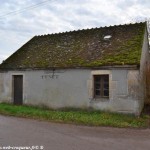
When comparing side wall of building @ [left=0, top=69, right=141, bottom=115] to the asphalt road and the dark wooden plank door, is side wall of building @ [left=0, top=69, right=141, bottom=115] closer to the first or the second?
the dark wooden plank door

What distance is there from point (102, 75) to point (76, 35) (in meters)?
5.51

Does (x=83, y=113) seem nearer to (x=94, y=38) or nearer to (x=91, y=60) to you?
(x=91, y=60)

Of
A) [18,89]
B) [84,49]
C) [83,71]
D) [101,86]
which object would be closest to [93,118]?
[101,86]

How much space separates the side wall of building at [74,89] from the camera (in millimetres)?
15164

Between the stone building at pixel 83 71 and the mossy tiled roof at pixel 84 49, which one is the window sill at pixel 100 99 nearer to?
the stone building at pixel 83 71

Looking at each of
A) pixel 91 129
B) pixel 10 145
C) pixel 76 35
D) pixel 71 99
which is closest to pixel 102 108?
pixel 71 99

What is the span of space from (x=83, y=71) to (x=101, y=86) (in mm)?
1346

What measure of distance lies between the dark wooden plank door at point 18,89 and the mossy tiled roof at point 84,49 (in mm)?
823

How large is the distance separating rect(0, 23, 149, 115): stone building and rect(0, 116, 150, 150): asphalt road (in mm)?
3926

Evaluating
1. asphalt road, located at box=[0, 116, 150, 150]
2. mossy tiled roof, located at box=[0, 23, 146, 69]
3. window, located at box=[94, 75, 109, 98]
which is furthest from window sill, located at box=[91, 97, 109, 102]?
asphalt road, located at box=[0, 116, 150, 150]

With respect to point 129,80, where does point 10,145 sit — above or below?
below

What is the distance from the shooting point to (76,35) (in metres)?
20.8

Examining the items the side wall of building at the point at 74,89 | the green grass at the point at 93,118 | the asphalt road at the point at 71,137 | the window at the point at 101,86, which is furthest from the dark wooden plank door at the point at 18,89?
the asphalt road at the point at 71,137

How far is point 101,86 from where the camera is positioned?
53.5ft
